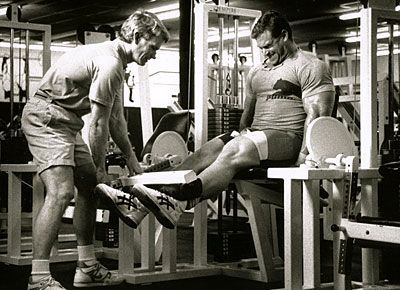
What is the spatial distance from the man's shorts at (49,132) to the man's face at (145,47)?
39 centimetres

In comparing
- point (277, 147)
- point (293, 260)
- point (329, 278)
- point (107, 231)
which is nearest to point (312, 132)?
point (277, 147)

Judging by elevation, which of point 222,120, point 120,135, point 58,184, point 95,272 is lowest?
point 95,272

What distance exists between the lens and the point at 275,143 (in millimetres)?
3615

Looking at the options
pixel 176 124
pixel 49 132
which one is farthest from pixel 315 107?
pixel 49 132

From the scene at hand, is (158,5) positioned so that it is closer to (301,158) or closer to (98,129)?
(301,158)

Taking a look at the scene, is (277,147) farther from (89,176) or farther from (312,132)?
(89,176)

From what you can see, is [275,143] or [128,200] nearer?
[128,200]

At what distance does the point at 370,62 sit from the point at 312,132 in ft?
1.46

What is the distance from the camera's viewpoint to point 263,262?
3.67 metres

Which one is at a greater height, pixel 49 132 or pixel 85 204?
pixel 49 132

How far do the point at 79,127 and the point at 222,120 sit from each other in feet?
3.46

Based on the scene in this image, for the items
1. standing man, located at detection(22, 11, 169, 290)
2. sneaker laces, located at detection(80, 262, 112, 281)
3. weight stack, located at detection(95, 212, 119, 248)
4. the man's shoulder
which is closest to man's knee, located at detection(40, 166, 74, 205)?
standing man, located at detection(22, 11, 169, 290)

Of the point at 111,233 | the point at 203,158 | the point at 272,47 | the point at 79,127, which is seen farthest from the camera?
the point at 111,233

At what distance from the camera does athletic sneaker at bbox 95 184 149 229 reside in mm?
3207
